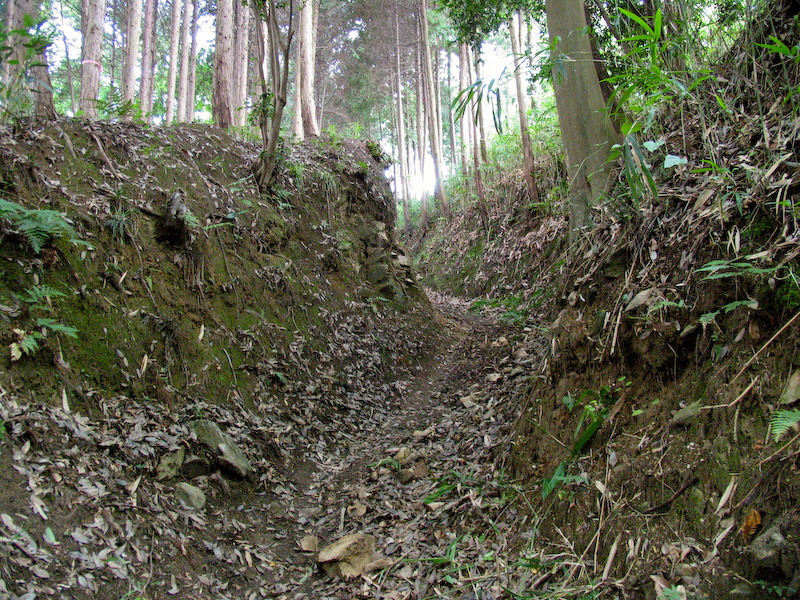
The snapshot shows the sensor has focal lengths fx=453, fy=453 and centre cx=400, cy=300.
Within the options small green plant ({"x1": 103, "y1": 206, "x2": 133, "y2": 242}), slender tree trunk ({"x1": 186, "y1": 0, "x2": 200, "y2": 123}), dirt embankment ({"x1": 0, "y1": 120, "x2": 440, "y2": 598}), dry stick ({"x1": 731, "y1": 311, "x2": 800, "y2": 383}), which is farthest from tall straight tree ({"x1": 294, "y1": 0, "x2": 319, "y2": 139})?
dry stick ({"x1": 731, "y1": 311, "x2": 800, "y2": 383})

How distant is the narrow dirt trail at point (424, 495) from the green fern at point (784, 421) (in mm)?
1524

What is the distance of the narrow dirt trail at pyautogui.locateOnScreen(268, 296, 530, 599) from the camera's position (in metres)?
2.78

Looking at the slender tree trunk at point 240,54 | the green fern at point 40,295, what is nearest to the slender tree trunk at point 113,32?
the slender tree trunk at point 240,54

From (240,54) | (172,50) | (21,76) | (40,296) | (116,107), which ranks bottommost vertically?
(40,296)

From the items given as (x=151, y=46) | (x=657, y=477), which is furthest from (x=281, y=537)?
(x=151, y=46)

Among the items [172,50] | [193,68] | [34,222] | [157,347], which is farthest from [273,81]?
[193,68]

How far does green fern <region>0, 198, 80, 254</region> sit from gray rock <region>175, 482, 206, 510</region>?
2.08 metres

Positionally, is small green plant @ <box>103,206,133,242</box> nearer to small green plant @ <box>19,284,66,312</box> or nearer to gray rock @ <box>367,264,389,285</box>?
small green plant @ <box>19,284,66,312</box>

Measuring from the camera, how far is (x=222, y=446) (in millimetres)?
3873

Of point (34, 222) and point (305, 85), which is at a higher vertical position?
point (305, 85)

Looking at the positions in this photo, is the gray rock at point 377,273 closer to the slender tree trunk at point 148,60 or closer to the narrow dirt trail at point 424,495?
the narrow dirt trail at point 424,495

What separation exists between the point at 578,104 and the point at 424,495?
12.7 ft

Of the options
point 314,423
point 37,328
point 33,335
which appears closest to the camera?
point 33,335

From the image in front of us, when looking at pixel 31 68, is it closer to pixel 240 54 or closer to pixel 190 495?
pixel 190 495
